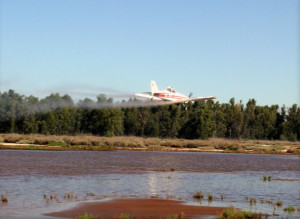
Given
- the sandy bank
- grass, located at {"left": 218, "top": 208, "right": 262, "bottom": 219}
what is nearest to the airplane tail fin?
the sandy bank

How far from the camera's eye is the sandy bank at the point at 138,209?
75.3 ft

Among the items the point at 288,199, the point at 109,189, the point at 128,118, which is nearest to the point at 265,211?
the point at 288,199

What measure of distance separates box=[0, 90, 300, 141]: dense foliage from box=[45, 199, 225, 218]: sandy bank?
8936 centimetres

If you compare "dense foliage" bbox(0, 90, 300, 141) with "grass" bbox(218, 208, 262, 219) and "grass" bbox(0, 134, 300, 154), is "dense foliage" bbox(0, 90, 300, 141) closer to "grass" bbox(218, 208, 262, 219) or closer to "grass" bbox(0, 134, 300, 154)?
"grass" bbox(0, 134, 300, 154)

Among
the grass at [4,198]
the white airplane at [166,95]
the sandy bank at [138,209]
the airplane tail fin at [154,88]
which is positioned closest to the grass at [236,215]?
the sandy bank at [138,209]

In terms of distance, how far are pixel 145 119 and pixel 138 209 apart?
120m

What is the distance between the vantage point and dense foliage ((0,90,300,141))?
12550cm

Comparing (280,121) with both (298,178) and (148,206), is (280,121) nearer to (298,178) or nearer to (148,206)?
(298,178)

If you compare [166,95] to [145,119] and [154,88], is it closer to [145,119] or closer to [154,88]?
[154,88]

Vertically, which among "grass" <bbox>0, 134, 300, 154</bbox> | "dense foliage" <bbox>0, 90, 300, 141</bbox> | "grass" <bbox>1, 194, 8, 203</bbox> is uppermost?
"dense foliage" <bbox>0, 90, 300, 141</bbox>

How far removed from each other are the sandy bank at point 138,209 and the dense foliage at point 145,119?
293ft

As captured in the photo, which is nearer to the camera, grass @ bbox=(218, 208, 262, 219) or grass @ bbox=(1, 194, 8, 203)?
grass @ bbox=(218, 208, 262, 219)

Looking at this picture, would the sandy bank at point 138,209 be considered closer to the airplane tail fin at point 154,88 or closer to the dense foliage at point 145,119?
the airplane tail fin at point 154,88

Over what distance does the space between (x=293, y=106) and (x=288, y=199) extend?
137644mm
